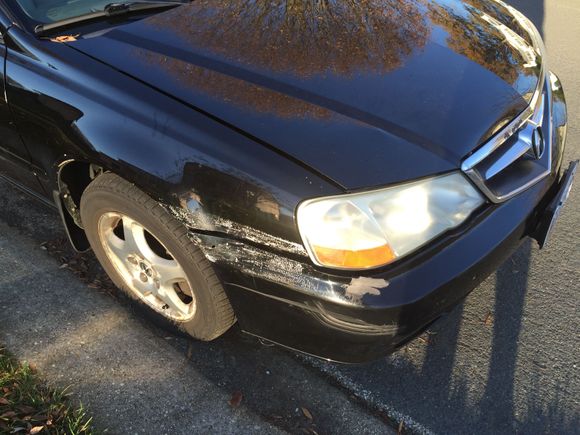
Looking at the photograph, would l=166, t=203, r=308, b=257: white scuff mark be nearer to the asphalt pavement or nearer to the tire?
the tire

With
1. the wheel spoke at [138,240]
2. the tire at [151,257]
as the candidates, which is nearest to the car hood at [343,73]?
the tire at [151,257]

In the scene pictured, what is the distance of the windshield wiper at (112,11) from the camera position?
208 cm

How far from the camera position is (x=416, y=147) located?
5.37ft

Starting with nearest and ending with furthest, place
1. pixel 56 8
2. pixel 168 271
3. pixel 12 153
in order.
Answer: pixel 168 271 < pixel 56 8 < pixel 12 153

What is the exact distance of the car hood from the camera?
1.63 m

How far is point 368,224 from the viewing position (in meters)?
1.54

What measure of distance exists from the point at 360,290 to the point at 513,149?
2.63ft

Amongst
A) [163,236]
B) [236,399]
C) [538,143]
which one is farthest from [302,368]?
[538,143]

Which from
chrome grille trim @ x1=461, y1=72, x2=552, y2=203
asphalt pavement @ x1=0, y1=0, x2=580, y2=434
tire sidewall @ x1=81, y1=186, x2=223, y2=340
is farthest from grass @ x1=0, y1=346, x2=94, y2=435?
chrome grille trim @ x1=461, y1=72, x2=552, y2=203

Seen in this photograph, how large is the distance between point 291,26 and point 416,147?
82cm

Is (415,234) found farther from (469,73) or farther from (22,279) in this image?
(22,279)

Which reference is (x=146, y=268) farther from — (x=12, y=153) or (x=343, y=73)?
(x=343, y=73)

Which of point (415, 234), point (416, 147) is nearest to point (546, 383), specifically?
point (415, 234)

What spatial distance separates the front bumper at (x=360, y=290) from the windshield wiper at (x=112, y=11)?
Result: 1.15 metres
